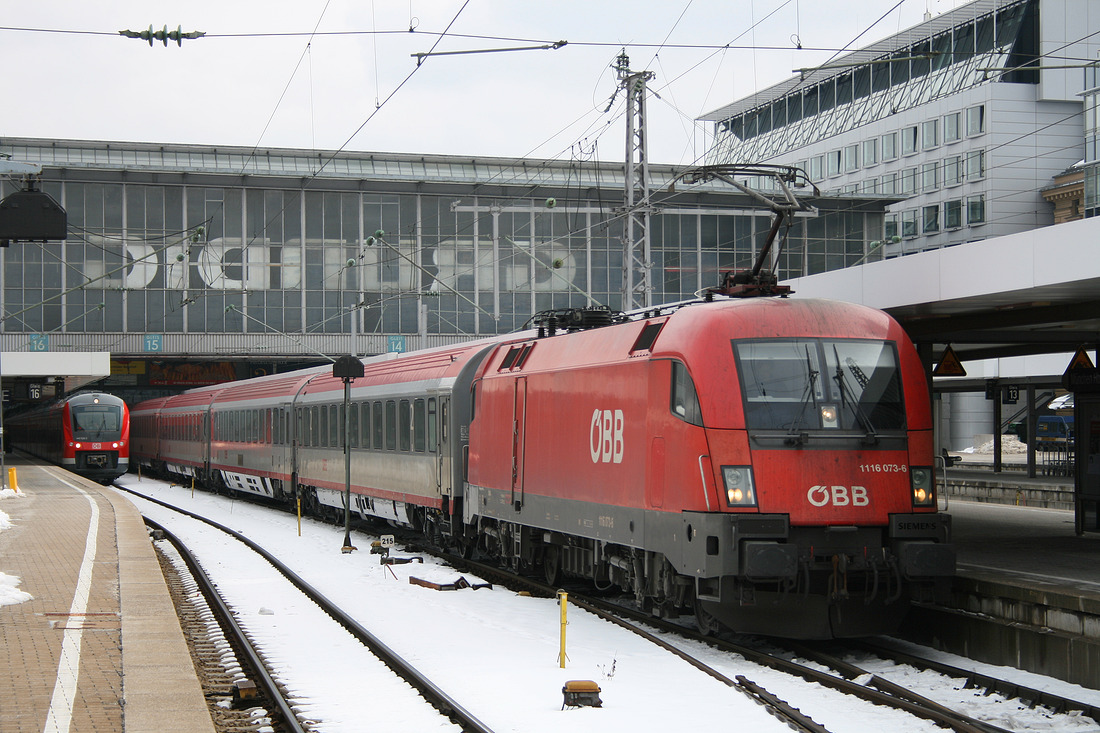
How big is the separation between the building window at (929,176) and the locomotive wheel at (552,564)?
5322cm

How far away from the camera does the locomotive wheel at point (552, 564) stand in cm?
1534

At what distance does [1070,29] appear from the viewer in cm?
5756

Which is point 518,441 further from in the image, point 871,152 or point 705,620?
point 871,152

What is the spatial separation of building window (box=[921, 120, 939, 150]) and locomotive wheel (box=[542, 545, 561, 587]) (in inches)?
2095

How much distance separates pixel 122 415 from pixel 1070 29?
46498 millimetres

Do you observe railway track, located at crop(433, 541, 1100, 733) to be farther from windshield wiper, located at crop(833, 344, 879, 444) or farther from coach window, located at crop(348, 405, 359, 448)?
coach window, located at crop(348, 405, 359, 448)

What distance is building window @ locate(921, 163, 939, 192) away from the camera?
63562 millimetres

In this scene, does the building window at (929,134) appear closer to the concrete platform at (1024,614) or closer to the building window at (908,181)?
the building window at (908,181)

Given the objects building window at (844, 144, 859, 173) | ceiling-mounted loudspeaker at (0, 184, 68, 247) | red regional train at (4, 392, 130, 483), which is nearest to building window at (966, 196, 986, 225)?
building window at (844, 144, 859, 173)

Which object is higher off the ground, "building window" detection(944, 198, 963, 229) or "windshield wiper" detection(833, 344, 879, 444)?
"building window" detection(944, 198, 963, 229)

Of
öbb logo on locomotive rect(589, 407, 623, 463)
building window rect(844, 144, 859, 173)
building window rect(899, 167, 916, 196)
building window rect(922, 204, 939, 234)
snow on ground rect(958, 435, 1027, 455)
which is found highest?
building window rect(844, 144, 859, 173)

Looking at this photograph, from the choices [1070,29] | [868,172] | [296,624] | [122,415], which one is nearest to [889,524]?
[296,624]

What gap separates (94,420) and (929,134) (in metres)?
43.9

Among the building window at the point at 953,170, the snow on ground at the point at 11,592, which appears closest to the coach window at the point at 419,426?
the snow on ground at the point at 11,592
